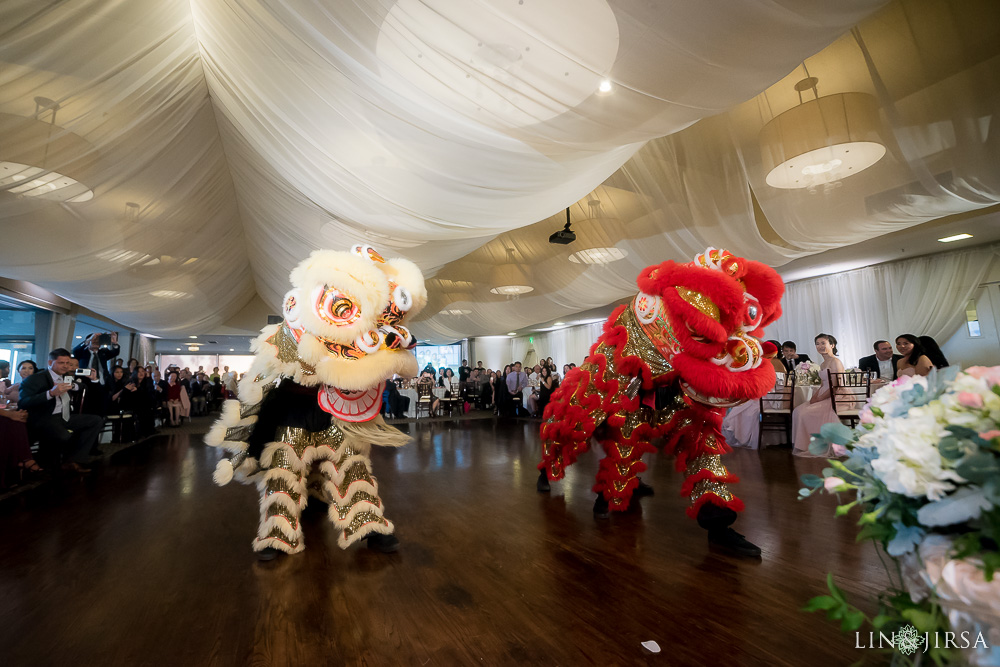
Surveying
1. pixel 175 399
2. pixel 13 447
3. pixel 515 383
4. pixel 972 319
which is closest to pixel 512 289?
pixel 515 383

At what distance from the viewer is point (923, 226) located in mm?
4996

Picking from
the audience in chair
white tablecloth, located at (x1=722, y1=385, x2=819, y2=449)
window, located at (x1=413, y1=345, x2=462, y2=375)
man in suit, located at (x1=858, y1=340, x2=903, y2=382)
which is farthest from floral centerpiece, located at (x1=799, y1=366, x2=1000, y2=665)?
window, located at (x1=413, y1=345, x2=462, y2=375)

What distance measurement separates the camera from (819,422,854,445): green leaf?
730 mm

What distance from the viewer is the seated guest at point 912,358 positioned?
363 cm

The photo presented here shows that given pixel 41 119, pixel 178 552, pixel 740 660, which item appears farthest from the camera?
pixel 41 119

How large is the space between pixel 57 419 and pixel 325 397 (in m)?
3.36

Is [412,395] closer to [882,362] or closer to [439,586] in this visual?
[882,362]

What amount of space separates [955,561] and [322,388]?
75.9 inches

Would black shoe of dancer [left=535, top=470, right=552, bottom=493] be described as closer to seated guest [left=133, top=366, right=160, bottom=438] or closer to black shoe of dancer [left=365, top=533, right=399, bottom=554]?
black shoe of dancer [left=365, top=533, right=399, bottom=554]

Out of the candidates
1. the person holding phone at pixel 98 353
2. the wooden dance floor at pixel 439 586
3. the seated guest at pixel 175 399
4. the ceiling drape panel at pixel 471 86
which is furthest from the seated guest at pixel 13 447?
the seated guest at pixel 175 399

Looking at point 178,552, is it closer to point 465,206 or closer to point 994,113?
point 465,206

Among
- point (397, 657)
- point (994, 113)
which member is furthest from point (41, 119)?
point (994, 113)

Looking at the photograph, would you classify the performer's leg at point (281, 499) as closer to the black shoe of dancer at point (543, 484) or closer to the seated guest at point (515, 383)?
the black shoe of dancer at point (543, 484)

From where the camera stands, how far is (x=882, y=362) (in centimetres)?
555
